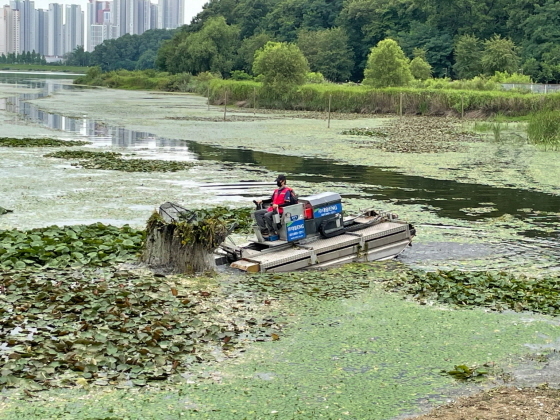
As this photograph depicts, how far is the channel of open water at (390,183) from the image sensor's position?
18577 millimetres

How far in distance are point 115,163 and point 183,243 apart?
45.8 feet

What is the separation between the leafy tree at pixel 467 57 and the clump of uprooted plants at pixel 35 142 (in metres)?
62.9

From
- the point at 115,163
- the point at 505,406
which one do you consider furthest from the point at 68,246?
the point at 115,163

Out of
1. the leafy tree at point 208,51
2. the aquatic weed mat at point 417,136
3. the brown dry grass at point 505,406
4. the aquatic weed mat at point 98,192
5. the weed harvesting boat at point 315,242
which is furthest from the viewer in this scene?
the leafy tree at point 208,51

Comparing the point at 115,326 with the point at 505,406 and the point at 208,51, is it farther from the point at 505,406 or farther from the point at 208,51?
the point at 208,51

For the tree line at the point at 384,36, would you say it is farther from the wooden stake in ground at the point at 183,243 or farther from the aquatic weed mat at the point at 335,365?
the aquatic weed mat at the point at 335,365

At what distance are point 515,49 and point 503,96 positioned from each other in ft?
126

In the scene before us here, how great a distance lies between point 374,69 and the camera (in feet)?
202

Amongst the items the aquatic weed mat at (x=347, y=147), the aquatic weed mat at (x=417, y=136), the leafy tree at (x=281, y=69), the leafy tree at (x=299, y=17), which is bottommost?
the aquatic weed mat at (x=347, y=147)

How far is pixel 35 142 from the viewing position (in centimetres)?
3128

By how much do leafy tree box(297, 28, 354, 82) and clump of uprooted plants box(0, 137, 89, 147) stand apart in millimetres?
73361

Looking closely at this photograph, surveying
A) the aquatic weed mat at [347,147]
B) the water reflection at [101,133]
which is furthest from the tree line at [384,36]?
the water reflection at [101,133]

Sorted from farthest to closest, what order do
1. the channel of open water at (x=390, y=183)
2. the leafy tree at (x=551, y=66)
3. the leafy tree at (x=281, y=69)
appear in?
the leafy tree at (x=551, y=66) < the leafy tree at (x=281, y=69) < the channel of open water at (x=390, y=183)

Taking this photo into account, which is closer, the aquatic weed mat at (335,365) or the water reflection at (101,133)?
the aquatic weed mat at (335,365)
